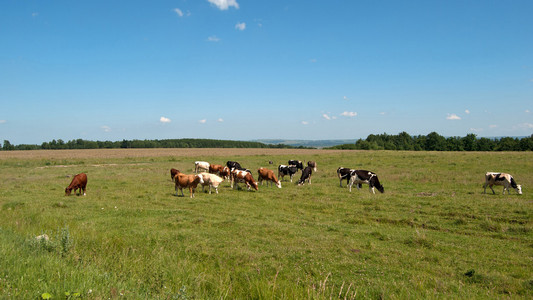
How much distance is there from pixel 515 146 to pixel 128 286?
111 metres

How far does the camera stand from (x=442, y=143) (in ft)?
323

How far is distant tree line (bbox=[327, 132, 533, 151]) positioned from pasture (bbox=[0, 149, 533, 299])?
82.3 meters

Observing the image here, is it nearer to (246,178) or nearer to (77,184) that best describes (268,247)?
(246,178)

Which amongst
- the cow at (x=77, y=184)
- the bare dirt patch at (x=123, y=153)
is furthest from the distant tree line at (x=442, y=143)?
the cow at (x=77, y=184)

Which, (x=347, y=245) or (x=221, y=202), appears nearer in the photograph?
(x=347, y=245)

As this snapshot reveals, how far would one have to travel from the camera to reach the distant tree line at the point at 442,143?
3423 inches

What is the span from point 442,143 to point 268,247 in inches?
4254

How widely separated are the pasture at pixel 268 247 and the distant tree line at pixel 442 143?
82.3 metres

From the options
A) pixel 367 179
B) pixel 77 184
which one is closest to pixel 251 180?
pixel 367 179

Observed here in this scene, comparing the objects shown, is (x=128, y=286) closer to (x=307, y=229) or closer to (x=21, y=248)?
(x=21, y=248)

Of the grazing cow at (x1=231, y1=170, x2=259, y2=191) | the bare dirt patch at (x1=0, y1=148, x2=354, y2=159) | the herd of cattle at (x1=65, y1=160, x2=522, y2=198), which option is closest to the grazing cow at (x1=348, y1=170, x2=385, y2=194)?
the herd of cattle at (x1=65, y1=160, x2=522, y2=198)

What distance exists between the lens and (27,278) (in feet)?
13.7

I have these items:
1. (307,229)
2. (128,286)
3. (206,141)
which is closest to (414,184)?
(307,229)

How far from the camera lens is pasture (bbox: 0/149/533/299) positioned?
4.86 metres
